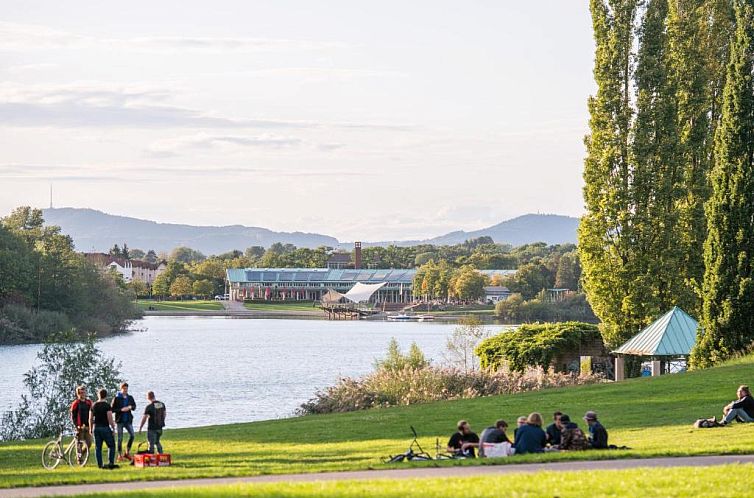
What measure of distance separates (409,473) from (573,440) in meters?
3.84

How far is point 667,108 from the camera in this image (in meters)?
47.8

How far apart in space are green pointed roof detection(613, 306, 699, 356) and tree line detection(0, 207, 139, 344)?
65834mm

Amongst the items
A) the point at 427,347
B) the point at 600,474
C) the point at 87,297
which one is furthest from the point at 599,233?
the point at 87,297

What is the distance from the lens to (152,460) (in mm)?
23359

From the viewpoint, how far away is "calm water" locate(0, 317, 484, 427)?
51.0 metres

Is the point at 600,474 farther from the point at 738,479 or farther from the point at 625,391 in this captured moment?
the point at 625,391

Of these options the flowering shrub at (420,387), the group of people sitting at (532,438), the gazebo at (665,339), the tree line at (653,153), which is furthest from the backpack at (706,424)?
the tree line at (653,153)

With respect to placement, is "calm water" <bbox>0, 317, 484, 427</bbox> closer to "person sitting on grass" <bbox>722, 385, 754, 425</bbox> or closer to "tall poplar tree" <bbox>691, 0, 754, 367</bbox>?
"tall poplar tree" <bbox>691, 0, 754, 367</bbox>

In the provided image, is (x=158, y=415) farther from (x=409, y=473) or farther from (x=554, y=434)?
(x=554, y=434)

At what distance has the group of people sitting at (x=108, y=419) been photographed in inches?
908

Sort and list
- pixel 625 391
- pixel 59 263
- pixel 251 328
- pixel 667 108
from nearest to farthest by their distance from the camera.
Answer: pixel 625 391 → pixel 667 108 → pixel 59 263 → pixel 251 328

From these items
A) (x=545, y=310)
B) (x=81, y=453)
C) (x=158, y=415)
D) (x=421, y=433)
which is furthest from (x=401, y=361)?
(x=545, y=310)

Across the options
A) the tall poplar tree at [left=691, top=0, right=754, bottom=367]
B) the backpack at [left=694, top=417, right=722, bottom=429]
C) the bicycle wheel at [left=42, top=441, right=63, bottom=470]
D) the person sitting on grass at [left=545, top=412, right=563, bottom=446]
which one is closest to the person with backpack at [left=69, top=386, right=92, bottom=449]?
the bicycle wheel at [left=42, top=441, right=63, bottom=470]

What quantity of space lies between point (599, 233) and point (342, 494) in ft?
113
